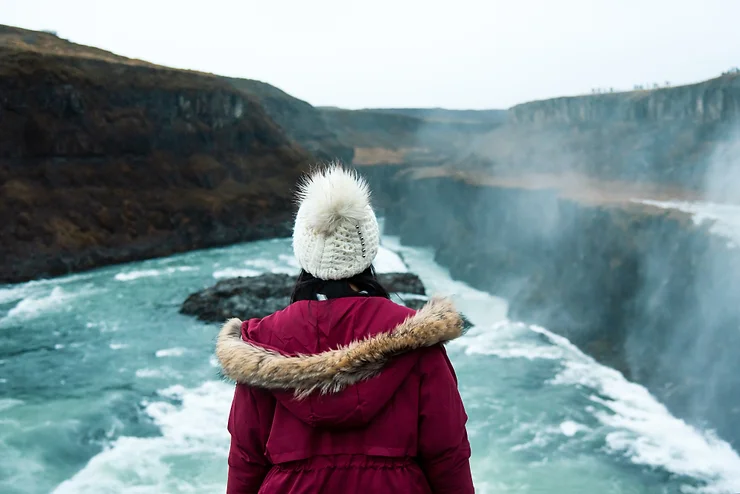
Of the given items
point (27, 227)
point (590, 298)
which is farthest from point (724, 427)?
point (27, 227)

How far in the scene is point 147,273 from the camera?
31.5 meters

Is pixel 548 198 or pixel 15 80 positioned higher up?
pixel 15 80

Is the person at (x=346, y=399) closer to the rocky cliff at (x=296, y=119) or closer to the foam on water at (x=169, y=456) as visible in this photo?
the foam on water at (x=169, y=456)

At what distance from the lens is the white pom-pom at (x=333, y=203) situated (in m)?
2.34

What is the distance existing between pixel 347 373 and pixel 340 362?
5 centimetres

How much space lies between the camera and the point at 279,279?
2420 centimetres

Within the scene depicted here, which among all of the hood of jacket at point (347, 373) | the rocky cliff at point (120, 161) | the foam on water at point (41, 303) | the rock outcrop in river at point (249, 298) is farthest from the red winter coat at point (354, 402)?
the rocky cliff at point (120, 161)

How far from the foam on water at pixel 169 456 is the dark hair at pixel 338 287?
9588 millimetres

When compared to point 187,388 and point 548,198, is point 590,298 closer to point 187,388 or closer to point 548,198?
point 548,198

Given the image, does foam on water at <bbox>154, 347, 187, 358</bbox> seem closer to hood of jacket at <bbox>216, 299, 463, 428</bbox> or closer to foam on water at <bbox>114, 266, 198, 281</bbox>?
foam on water at <bbox>114, 266, 198, 281</bbox>

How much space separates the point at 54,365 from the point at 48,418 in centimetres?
414

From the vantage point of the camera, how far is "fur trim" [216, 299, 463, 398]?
6.86 ft

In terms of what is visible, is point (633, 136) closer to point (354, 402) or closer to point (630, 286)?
point (630, 286)

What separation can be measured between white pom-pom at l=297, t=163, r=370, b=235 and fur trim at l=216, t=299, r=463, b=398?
46cm
